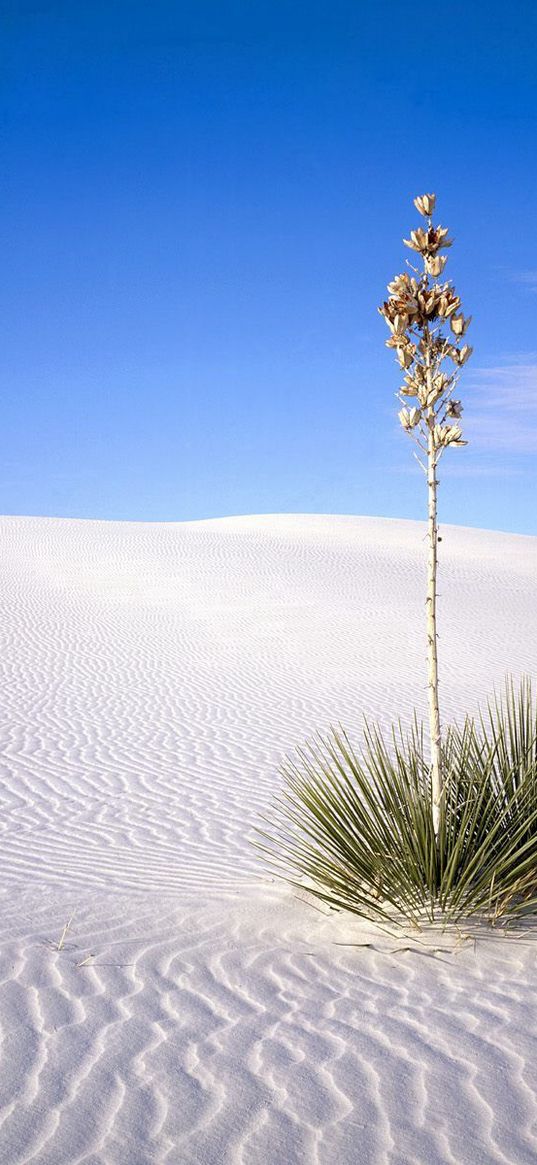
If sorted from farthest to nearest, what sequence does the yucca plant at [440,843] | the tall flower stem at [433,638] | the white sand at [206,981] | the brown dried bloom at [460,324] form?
the yucca plant at [440,843]
the tall flower stem at [433,638]
the brown dried bloom at [460,324]
the white sand at [206,981]

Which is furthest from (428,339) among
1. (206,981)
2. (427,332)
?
(206,981)

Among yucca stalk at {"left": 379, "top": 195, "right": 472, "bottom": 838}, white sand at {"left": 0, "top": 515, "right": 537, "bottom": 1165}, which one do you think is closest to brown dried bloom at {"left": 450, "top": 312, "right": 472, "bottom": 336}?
yucca stalk at {"left": 379, "top": 195, "right": 472, "bottom": 838}

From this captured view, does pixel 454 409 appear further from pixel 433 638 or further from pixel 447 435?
pixel 433 638

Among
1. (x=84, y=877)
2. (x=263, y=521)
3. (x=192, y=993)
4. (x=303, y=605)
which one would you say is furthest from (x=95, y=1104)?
(x=263, y=521)

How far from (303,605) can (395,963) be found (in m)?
22.5

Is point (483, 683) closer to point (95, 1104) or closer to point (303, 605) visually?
point (303, 605)

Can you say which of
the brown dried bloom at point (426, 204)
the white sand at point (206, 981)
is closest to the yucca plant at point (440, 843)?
the white sand at point (206, 981)

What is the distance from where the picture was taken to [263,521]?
47.3 meters

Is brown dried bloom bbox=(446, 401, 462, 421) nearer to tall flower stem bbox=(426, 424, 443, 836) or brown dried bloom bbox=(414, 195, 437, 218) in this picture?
tall flower stem bbox=(426, 424, 443, 836)

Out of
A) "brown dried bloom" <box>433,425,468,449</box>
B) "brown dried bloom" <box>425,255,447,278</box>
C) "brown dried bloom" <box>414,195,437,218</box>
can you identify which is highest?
"brown dried bloom" <box>414,195,437,218</box>

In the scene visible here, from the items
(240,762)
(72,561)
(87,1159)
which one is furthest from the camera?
(72,561)

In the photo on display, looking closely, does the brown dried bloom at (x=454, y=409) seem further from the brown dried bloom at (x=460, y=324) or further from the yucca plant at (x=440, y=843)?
the yucca plant at (x=440, y=843)

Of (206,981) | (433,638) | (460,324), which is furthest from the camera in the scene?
(433,638)

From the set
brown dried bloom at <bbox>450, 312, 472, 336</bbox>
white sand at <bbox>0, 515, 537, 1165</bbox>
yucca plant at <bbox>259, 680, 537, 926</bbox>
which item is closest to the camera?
white sand at <bbox>0, 515, 537, 1165</bbox>
